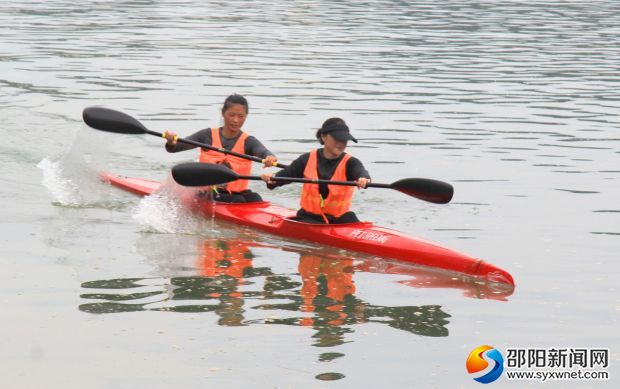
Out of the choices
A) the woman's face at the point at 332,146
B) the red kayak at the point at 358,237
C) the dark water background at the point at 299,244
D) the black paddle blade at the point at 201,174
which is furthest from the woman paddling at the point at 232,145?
the woman's face at the point at 332,146

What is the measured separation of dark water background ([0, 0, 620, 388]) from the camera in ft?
30.8

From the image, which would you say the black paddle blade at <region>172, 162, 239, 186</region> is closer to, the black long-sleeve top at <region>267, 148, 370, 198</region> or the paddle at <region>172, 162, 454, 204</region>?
the paddle at <region>172, 162, 454, 204</region>

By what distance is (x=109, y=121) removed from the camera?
1488 centimetres

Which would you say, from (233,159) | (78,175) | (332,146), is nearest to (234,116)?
(233,159)

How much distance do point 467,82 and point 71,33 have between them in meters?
15.7

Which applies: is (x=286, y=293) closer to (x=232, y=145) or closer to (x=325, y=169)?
(x=325, y=169)

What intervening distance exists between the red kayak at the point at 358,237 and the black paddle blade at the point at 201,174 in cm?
71

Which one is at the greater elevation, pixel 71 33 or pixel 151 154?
pixel 71 33

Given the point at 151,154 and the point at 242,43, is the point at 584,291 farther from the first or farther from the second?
the point at 242,43

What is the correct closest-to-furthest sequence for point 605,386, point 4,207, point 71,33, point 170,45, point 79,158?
point 605,386, point 4,207, point 79,158, point 170,45, point 71,33

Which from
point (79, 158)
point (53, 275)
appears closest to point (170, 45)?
point (79, 158)

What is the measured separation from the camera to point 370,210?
49.7 ft

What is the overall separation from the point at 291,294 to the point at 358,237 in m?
1.73

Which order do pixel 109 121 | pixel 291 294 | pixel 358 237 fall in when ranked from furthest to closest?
pixel 109 121, pixel 358 237, pixel 291 294
